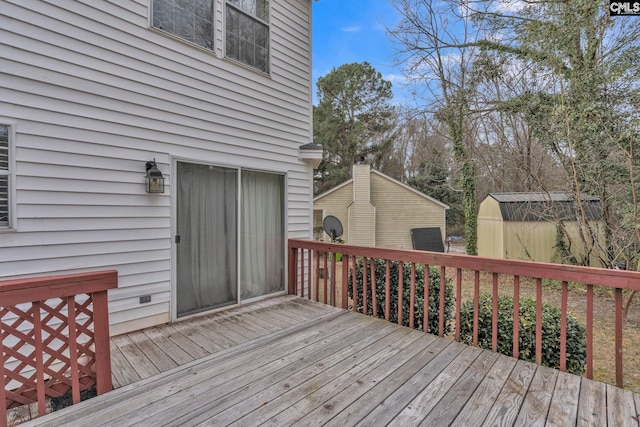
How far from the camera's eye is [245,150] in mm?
4113

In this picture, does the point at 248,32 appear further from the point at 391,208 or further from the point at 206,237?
the point at 391,208

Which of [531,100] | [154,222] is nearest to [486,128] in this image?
[531,100]

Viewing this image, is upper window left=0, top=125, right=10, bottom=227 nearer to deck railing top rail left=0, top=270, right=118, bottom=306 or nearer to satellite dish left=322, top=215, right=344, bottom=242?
deck railing top rail left=0, top=270, right=118, bottom=306

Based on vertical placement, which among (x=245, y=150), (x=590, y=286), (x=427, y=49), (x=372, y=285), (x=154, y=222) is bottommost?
(x=372, y=285)

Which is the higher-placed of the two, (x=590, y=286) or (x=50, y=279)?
(x=50, y=279)

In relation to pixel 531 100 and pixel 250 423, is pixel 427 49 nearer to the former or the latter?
pixel 531 100

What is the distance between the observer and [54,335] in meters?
2.05

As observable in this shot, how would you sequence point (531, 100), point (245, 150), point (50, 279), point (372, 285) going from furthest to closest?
point (531, 100) → point (245, 150) → point (372, 285) → point (50, 279)

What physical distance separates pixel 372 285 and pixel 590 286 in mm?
2002

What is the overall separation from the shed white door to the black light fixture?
0.26 metres

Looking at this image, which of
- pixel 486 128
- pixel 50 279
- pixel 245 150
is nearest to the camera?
pixel 50 279

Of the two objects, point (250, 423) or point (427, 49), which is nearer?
point (250, 423)

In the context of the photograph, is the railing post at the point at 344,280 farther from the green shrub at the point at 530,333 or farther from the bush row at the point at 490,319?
the green shrub at the point at 530,333

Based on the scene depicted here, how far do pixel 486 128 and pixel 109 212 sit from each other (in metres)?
8.90
